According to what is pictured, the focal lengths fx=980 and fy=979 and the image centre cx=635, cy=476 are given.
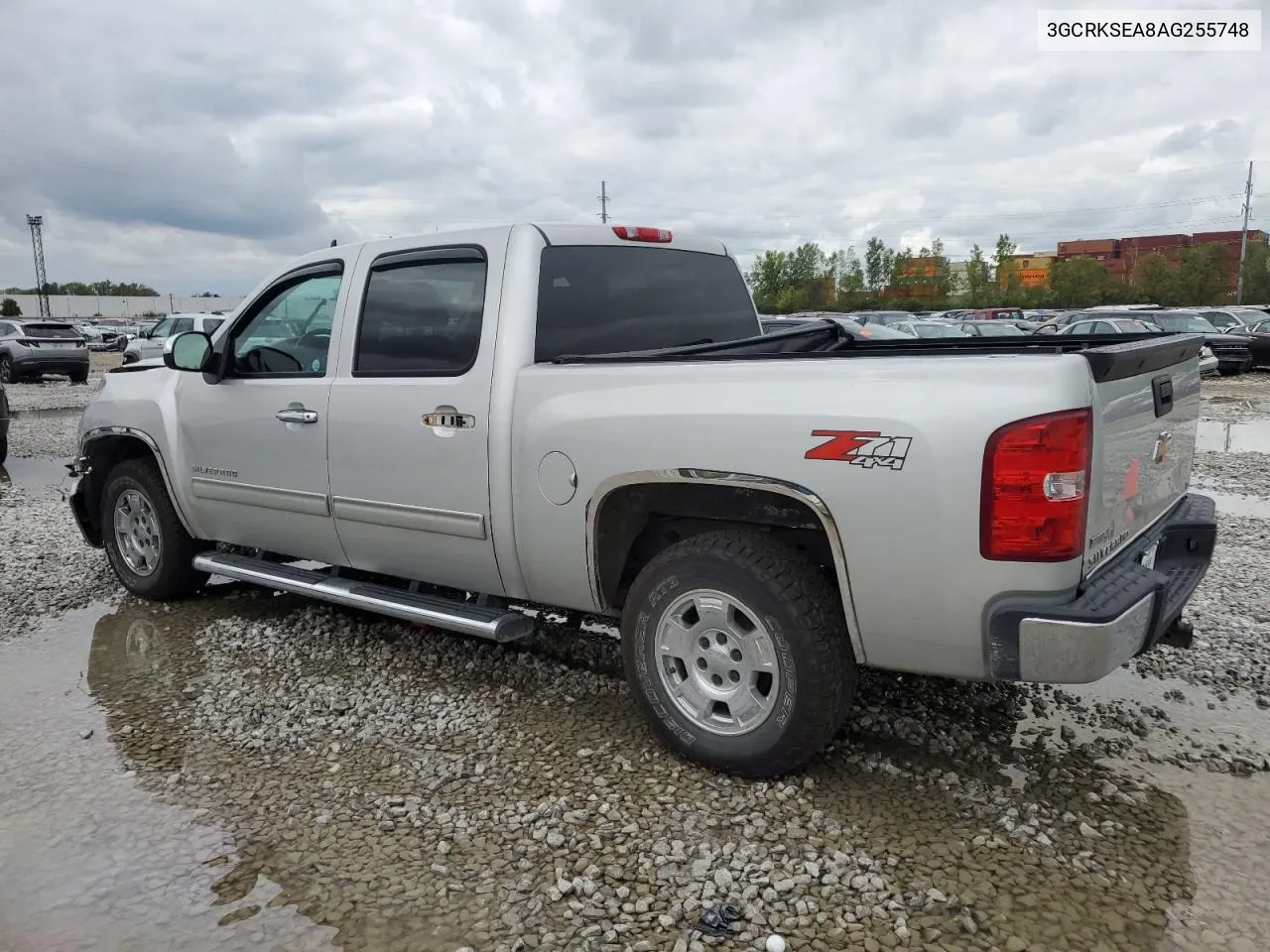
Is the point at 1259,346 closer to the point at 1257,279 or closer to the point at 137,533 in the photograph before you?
the point at 137,533

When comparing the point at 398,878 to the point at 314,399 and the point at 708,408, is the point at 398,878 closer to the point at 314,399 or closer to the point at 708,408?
the point at 708,408

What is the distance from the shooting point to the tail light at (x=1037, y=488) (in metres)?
2.68

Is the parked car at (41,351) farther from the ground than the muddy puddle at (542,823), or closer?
farther from the ground

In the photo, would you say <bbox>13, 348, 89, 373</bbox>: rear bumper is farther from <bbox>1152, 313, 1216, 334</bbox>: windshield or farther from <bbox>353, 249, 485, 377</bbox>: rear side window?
<bbox>1152, 313, 1216, 334</bbox>: windshield

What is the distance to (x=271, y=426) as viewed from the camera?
4.72m

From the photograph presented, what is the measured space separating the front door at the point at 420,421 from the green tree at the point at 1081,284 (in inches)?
2847

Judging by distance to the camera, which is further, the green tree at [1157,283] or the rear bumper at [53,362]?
the green tree at [1157,283]

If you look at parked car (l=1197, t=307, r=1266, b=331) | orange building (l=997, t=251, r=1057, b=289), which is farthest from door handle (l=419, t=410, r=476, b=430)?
orange building (l=997, t=251, r=1057, b=289)

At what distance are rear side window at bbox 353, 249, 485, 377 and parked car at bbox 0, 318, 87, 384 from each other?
2300 cm

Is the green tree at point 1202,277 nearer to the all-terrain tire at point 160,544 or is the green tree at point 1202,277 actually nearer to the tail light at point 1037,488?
the all-terrain tire at point 160,544

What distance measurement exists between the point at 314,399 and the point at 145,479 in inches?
66.7

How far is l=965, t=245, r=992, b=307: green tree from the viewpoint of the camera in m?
77.2

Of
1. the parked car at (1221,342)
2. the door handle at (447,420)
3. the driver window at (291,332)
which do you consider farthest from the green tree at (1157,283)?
the door handle at (447,420)

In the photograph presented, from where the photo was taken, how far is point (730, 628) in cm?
333
